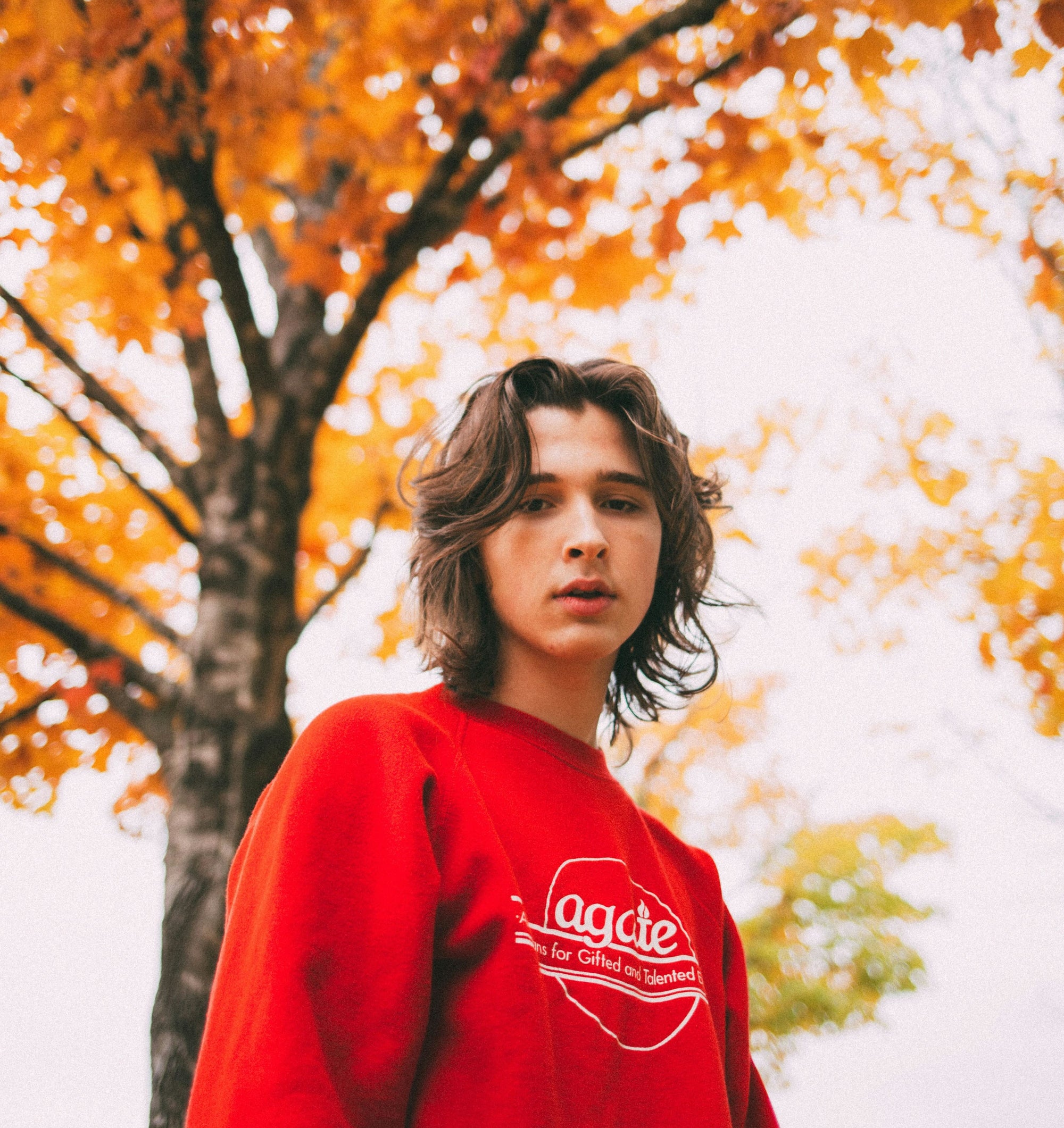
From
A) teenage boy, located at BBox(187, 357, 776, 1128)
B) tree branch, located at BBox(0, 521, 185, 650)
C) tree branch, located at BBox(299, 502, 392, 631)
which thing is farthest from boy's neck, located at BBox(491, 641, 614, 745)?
tree branch, located at BBox(0, 521, 185, 650)

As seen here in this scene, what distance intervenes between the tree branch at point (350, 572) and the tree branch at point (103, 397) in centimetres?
54

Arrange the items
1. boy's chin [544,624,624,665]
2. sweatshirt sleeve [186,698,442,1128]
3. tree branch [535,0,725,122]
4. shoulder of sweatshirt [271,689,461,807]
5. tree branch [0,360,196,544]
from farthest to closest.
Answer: tree branch [0,360,196,544]
tree branch [535,0,725,122]
boy's chin [544,624,624,665]
shoulder of sweatshirt [271,689,461,807]
sweatshirt sleeve [186,698,442,1128]

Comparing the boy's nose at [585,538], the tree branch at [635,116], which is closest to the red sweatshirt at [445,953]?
the boy's nose at [585,538]

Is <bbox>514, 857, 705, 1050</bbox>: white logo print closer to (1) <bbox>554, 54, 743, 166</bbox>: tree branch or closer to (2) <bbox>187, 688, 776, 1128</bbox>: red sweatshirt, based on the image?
(2) <bbox>187, 688, 776, 1128</bbox>: red sweatshirt

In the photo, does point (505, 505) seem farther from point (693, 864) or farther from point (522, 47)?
point (522, 47)

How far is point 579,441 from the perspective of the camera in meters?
1.46

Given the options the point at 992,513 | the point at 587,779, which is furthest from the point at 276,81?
the point at 992,513

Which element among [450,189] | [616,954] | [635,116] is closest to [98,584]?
[450,189]

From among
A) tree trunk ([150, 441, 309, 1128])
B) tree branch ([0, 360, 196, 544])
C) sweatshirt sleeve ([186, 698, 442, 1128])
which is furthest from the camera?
tree branch ([0, 360, 196, 544])

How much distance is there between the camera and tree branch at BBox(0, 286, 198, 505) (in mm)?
2596

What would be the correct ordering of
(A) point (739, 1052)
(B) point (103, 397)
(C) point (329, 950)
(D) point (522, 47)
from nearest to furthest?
(C) point (329, 950) → (A) point (739, 1052) → (D) point (522, 47) → (B) point (103, 397)

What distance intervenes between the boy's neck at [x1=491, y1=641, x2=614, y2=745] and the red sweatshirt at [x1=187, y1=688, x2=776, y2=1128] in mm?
77

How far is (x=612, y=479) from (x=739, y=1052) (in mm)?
988

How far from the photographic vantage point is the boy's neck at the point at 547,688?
1409mm
